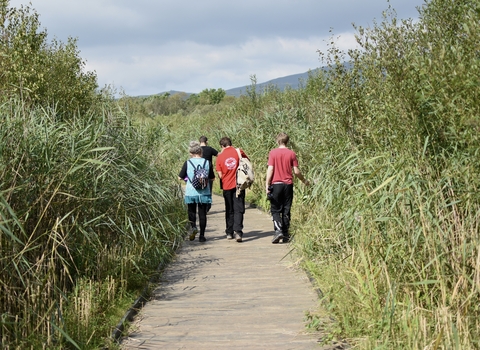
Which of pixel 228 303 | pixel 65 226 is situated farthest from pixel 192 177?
pixel 65 226

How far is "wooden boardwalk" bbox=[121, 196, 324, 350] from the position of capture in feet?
20.2

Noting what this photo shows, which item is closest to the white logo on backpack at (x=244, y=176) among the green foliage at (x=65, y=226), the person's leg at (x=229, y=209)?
the person's leg at (x=229, y=209)

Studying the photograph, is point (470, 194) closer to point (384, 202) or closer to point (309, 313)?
point (384, 202)

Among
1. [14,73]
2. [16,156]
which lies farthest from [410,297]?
[14,73]

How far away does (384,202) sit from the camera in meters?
6.82

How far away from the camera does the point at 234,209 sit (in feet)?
39.6

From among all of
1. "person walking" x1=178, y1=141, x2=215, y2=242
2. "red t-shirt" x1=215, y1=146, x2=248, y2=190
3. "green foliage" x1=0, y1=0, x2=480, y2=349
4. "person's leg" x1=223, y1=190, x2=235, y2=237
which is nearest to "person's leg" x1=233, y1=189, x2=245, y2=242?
"person's leg" x1=223, y1=190, x2=235, y2=237

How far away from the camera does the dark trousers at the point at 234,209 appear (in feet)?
39.4

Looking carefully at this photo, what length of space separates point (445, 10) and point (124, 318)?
7.52m

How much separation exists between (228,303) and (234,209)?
461 cm

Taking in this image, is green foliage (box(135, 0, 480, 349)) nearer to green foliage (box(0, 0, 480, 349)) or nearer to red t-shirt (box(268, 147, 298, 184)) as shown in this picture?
green foliage (box(0, 0, 480, 349))

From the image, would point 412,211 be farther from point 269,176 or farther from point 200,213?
point 200,213

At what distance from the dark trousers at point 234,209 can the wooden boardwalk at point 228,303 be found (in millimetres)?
736

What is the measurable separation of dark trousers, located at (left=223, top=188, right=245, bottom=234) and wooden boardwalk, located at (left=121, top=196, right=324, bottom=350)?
2.41ft
